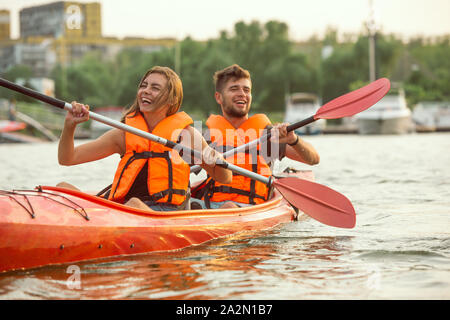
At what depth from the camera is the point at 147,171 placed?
4.71 metres

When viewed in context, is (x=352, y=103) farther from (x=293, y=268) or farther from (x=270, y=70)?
(x=270, y=70)

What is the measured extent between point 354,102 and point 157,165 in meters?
2.18

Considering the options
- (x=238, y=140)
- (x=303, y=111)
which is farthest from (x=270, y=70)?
(x=238, y=140)

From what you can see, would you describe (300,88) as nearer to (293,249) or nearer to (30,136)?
(30,136)

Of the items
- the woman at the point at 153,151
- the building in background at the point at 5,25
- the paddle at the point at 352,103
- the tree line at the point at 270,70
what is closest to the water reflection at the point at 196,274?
the woman at the point at 153,151

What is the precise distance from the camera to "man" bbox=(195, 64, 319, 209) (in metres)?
5.53

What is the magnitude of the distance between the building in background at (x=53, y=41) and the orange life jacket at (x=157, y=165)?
71.2 metres

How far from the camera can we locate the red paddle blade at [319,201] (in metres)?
5.54

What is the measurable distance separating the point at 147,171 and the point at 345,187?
579 centimetres

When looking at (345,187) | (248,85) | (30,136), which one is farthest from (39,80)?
(248,85)

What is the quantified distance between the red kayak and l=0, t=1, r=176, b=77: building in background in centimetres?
7134

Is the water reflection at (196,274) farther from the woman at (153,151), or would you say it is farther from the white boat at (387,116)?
the white boat at (387,116)

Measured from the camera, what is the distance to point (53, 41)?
79750mm

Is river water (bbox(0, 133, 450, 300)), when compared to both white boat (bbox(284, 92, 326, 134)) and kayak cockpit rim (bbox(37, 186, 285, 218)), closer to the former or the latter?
kayak cockpit rim (bbox(37, 186, 285, 218))
